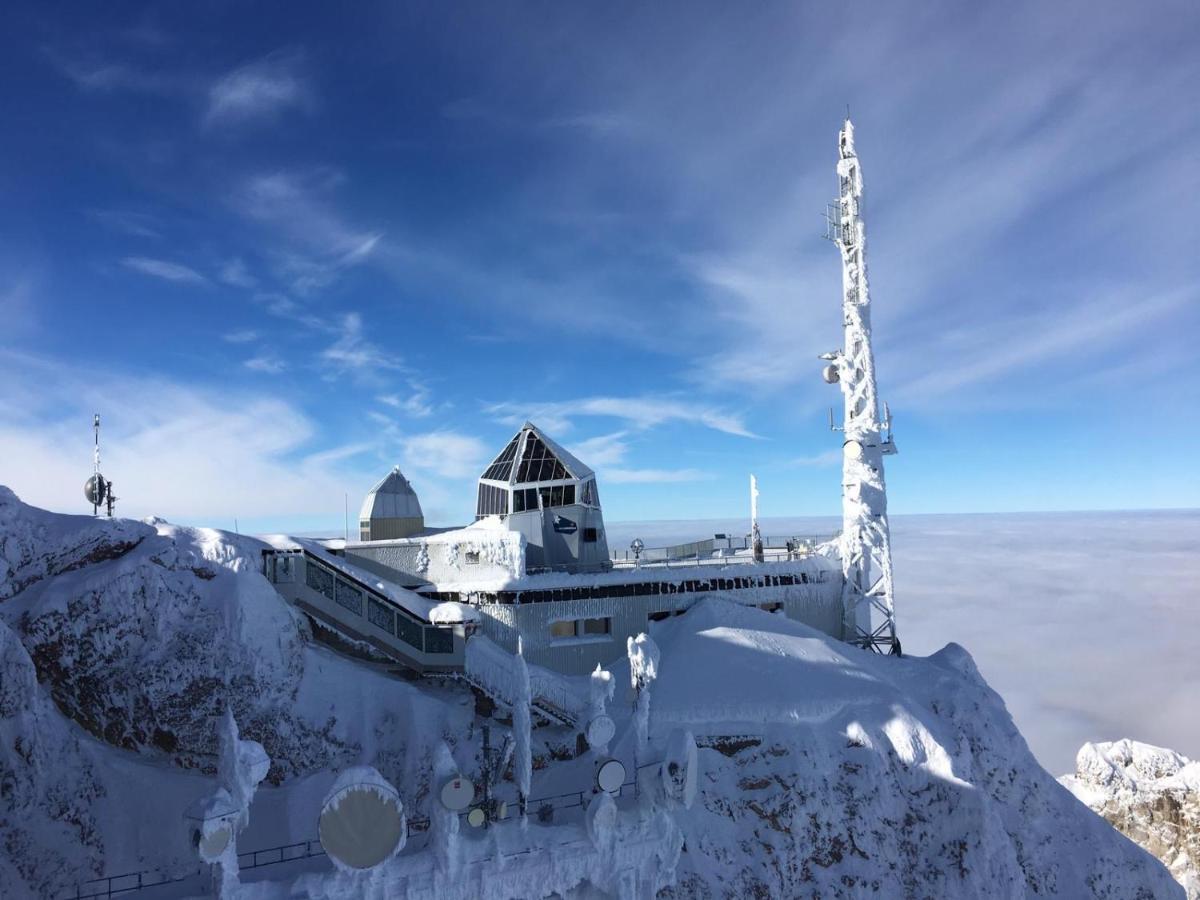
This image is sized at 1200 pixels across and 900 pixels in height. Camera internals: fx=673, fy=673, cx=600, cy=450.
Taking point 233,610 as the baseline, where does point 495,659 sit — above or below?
below

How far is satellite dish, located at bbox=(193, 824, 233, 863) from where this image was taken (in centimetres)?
1470

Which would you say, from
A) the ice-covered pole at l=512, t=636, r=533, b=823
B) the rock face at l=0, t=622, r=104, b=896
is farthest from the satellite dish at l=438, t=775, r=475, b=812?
the rock face at l=0, t=622, r=104, b=896

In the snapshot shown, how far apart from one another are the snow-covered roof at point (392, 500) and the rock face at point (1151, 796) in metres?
53.4

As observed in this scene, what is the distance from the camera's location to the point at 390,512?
42.5 m

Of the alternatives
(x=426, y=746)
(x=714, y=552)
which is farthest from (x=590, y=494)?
(x=426, y=746)

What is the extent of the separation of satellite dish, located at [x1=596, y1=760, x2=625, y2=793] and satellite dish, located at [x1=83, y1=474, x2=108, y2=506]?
26.1 metres

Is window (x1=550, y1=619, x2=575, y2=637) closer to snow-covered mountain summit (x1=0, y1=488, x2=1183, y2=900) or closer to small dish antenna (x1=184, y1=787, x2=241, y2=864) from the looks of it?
snow-covered mountain summit (x1=0, y1=488, x2=1183, y2=900)

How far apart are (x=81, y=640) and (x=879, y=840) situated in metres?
30.1

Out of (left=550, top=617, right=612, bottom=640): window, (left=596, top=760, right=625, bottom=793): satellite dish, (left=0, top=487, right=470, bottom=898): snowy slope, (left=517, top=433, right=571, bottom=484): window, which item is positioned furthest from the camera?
(left=517, top=433, right=571, bottom=484): window

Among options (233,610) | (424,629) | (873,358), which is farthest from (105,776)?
(873,358)

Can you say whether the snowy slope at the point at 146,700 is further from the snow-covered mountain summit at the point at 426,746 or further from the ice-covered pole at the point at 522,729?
the ice-covered pole at the point at 522,729

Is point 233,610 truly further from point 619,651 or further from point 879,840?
point 879,840

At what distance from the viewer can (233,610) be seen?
2484 cm

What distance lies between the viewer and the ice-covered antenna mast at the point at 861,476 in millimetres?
39188
